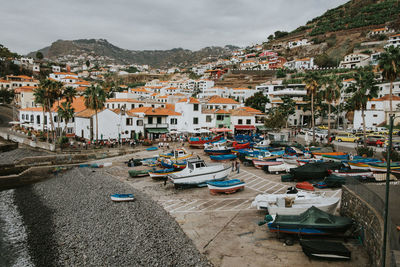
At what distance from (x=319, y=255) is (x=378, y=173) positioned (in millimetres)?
15310

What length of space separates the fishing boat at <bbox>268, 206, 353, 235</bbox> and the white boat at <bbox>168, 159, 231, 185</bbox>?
10.3 metres

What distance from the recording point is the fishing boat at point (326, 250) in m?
11.6

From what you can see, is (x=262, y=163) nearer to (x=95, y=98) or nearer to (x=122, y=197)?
(x=122, y=197)

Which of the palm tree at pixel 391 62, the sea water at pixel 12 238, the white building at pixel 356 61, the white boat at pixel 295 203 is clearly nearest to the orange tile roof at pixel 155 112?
the sea water at pixel 12 238

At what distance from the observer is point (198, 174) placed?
76.2 ft

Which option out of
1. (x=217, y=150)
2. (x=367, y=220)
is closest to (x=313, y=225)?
(x=367, y=220)

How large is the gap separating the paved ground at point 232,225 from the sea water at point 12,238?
922 centimetres

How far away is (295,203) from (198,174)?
977 centimetres

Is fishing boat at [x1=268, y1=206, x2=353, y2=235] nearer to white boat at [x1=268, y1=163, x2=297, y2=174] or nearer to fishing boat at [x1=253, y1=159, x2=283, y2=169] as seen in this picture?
white boat at [x1=268, y1=163, x2=297, y2=174]

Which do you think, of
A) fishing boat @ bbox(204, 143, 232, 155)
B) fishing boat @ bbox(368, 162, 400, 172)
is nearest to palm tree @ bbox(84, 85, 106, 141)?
fishing boat @ bbox(204, 143, 232, 155)

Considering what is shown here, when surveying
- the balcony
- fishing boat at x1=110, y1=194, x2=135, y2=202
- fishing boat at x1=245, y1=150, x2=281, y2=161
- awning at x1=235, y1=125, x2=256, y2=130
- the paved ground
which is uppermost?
the balcony

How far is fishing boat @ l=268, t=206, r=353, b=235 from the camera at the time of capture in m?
13.0

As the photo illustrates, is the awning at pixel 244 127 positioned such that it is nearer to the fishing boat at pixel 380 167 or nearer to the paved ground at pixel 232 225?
the paved ground at pixel 232 225

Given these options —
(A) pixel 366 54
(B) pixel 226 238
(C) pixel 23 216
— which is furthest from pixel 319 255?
(A) pixel 366 54
